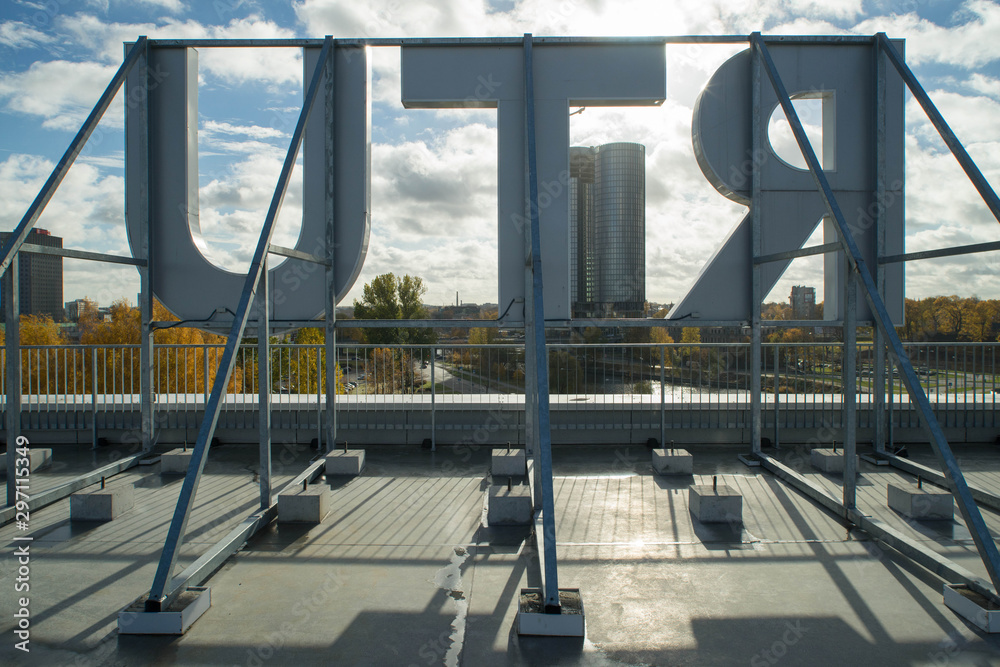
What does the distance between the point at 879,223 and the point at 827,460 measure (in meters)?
3.43

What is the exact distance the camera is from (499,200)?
764cm

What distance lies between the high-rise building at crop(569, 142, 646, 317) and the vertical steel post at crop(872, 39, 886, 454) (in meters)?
3.18

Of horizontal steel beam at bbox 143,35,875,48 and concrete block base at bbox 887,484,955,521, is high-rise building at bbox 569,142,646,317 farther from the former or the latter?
concrete block base at bbox 887,484,955,521

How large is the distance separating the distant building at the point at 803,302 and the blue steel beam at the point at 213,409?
278 inches

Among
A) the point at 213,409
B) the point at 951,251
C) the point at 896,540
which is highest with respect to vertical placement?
the point at 951,251

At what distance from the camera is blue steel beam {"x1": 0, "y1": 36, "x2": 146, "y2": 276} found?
5.40 meters

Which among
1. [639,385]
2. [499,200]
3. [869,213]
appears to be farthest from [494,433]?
[869,213]

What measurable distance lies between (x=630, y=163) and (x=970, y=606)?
7829 mm

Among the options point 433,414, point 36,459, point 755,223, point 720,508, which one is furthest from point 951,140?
point 36,459

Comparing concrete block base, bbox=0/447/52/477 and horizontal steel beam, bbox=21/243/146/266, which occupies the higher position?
horizontal steel beam, bbox=21/243/146/266

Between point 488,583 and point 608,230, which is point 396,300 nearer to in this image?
point 608,230

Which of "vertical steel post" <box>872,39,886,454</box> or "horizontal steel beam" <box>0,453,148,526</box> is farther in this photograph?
"vertical steel post" <box>872,39,886,454</box>

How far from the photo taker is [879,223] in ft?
25.0

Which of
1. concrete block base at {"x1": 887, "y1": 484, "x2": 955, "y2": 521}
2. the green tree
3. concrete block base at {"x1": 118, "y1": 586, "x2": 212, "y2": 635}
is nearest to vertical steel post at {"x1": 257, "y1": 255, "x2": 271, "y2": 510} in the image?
concrete block base at {"x1": 118, "y1": 586, "x2": 212, "y2": 635}
